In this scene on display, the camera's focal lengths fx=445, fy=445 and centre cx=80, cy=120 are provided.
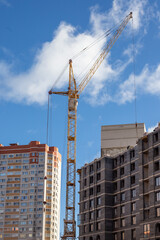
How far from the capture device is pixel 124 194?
126125 millimetres

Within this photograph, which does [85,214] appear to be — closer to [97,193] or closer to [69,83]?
[97,193]

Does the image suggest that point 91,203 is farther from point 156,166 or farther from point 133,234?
point 156,166

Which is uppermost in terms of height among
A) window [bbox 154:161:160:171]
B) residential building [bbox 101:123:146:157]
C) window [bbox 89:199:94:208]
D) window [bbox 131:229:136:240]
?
residential building [bbox 101:123:146:157]

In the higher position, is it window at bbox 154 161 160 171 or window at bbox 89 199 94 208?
window at bbox 154 161 160 171

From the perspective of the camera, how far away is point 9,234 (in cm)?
19975

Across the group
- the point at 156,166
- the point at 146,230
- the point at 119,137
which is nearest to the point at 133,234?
the point at 146,230

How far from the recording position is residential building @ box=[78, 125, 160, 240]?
109000 mm

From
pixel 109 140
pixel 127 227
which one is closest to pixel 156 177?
pixel 127 227

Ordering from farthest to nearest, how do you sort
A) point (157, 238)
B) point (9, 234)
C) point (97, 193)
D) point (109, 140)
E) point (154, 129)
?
point (9, 234), point (109, 140), point (97, 193), point (154, 129), point (157, 238)

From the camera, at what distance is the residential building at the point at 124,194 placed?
109m

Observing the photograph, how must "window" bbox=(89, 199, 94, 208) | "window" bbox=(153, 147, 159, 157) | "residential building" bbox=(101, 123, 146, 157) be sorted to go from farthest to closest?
"residential building" bbox=(101, 123, 146, 157) → "window" bbox=(89, 199, 94, 208) → "window" bbox=(153, 147, 159, 157)

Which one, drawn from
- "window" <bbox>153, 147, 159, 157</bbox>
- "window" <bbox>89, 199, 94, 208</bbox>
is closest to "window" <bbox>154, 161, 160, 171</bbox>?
"window" <bbox>153, 147, 159, 157</bbox>

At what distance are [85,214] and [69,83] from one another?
58.7 metres

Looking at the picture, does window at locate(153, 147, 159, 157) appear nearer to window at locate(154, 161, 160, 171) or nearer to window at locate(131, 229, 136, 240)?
window at locate(154, 161, 160, 171)
